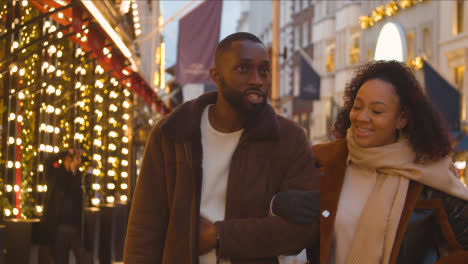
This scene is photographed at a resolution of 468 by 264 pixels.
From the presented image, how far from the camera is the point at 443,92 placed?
24016 millimetres

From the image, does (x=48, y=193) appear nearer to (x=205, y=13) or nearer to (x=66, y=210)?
(x=66, y=210)

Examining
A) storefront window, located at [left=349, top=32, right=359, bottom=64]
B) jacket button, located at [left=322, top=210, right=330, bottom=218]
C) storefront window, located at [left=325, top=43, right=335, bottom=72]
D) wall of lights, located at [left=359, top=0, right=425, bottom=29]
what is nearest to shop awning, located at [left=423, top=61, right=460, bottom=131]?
wall of lights, located at [left=359, top=0, right=425, bottom=29]

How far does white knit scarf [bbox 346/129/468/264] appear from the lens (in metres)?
4.43

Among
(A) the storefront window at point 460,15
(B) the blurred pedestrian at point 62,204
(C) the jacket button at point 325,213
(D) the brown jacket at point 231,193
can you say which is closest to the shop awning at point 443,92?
(A) the storefront window at point 460,15

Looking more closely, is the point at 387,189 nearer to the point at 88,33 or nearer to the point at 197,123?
the point at 197,123

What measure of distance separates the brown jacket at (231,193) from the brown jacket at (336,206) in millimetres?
719

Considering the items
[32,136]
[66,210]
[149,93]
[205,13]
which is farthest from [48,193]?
[205,13]

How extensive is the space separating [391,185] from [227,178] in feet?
4.33

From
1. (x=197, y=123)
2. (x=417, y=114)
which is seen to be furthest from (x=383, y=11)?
(x=197, y=123)

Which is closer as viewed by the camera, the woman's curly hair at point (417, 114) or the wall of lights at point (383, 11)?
the woman's curly hair at point (417, 114)

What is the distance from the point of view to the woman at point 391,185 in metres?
4.41

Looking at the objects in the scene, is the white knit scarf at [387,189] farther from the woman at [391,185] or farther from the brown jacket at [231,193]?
the brown jacket at [231,193]

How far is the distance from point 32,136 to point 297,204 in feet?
24.8

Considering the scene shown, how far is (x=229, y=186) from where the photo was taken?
355 cm
